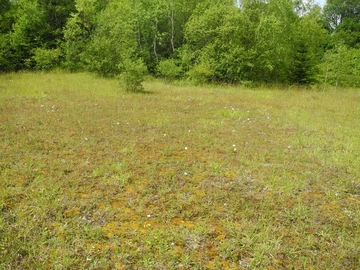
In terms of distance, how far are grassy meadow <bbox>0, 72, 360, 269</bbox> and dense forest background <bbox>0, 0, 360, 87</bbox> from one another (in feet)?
31.6

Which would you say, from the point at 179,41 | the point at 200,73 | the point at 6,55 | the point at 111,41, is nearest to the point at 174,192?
the point at 200,73

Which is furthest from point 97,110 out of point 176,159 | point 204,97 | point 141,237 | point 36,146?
point 141,237

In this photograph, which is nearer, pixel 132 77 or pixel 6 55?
pixel 132 77

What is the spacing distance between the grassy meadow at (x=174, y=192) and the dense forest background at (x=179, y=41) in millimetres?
9642

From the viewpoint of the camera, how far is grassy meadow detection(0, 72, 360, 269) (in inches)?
109

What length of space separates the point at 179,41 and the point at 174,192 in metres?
18.5

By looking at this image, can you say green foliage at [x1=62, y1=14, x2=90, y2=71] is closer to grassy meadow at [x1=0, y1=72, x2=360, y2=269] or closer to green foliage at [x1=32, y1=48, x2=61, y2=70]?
green foliage at [x1=32, y1=48, x2=61, y2=70]

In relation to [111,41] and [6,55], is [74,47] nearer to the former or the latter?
[111,41]

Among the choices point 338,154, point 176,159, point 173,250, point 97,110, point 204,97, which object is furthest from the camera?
point 204,97

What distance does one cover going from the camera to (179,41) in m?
20.5

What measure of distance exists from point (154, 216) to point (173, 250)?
2.03 ft

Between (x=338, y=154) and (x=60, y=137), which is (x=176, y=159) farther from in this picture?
(x=338, y=154)

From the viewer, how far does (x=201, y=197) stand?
12.4 feet

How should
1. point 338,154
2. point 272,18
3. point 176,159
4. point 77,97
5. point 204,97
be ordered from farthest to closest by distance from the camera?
point 272,18 → point 204,97 → point 77,97 → point 338,154 → point 176,159
